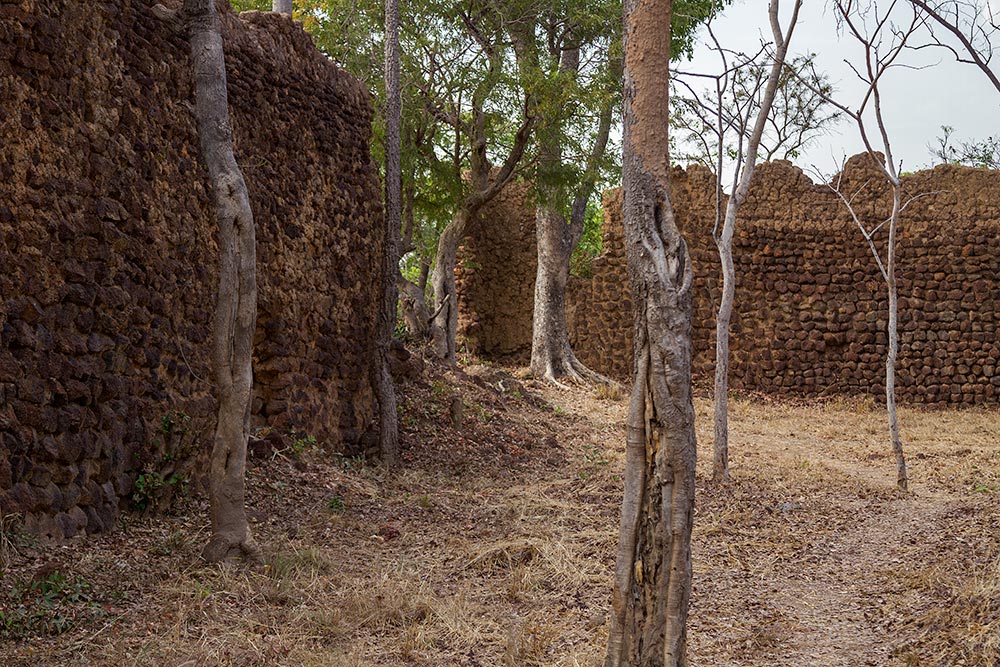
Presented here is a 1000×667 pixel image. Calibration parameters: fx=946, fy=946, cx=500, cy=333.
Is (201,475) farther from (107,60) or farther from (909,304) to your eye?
(909,304)

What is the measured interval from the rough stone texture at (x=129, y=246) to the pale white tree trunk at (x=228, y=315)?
64cm

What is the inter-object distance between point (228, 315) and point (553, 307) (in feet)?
30.7

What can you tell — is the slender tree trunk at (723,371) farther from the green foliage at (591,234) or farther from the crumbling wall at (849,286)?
the green foliage at (591,234)

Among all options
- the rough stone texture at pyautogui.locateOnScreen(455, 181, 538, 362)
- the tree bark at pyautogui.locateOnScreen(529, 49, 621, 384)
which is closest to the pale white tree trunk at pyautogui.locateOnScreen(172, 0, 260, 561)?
the tree bark at pyautogui.locateOnScreen(529, 49, 621, 384)

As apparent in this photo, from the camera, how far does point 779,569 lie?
6.05 m

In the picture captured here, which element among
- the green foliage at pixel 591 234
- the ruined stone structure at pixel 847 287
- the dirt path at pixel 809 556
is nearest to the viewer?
the dirt path at pixel 809 556

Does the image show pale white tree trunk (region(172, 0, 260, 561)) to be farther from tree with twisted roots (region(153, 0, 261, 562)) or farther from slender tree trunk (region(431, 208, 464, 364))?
slender tree trunk (region(431, 208, 464, 364))

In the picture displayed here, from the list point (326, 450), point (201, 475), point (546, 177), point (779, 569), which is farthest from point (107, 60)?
point (546, 177)

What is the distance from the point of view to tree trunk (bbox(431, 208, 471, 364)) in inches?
489

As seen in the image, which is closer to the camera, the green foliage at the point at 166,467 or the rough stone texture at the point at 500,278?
the green foliage at the point at 166,467

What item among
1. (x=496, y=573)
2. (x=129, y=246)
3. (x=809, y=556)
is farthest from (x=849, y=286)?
(x=129, y=246)

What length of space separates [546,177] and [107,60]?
7.62 m

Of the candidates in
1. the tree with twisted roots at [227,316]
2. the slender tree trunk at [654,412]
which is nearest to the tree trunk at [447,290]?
the tree with twisted roots at [227,316]

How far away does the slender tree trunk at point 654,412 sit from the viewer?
3770mm
